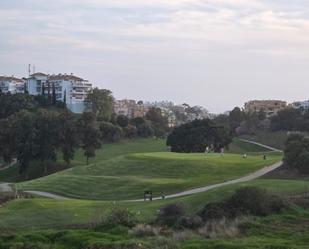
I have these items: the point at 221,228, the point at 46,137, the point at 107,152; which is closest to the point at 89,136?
the point at 46,137

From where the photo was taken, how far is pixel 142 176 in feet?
186

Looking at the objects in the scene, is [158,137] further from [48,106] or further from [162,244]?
[162,244]

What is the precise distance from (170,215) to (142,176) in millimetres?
31962

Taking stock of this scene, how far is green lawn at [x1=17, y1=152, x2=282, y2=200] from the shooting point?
47.9 meters

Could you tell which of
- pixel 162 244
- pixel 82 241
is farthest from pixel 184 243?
pixel 82 241

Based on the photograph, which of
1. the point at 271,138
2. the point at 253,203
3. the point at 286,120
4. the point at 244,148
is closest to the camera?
the point at 253,203

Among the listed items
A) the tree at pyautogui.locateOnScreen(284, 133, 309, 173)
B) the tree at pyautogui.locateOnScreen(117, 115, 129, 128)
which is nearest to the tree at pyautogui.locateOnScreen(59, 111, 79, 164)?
the tree at pyautogui.locateOnScreen(117, 115, 129, 128)

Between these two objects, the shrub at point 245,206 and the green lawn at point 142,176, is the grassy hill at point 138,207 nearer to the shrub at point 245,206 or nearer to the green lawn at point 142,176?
the green lawn at point 142,176

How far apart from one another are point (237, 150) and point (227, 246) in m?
93.0

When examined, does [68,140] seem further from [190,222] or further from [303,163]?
[190,222]

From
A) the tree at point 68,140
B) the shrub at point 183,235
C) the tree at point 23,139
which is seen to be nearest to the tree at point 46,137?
the tree at point 68,140

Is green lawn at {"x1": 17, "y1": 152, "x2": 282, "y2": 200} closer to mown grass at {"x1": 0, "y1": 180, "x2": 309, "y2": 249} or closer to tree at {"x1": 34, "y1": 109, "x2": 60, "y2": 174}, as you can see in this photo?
mown grass at {"x1": 0, "y1": 180, "x2": 309, "y2": 249}

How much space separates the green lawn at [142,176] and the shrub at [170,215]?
19597 mm

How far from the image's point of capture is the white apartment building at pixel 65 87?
178325 mm
